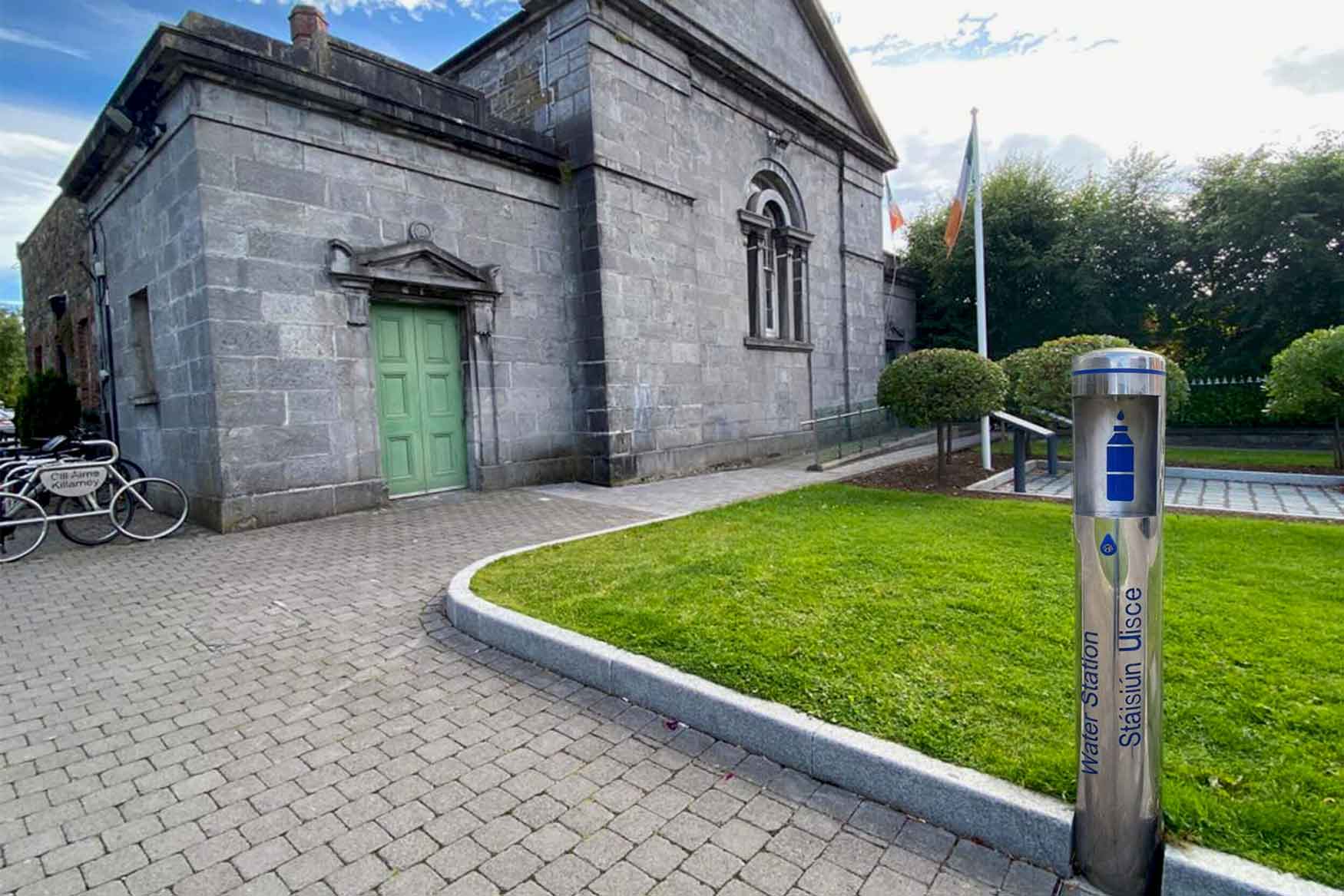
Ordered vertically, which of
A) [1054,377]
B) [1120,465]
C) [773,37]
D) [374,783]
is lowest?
[374,783]

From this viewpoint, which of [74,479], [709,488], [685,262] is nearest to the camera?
[74,479]

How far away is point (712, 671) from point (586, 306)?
772cm

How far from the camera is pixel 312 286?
767cm

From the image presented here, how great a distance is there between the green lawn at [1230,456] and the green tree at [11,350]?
149ft

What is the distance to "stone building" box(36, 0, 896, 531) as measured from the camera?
23.7 feet

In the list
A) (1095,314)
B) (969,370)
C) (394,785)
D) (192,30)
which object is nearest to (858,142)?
(1095,314)

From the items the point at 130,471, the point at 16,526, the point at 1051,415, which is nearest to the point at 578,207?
the point at 130,471

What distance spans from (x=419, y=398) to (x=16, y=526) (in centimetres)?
422

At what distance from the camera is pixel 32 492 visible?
276 inches

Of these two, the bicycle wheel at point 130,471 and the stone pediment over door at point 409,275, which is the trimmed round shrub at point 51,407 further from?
the stone pediment over door at point 409,275

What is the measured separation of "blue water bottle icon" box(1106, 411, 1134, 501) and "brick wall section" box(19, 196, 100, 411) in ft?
43.6

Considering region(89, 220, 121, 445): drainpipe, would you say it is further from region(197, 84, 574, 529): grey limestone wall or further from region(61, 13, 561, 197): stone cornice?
region(197, 84, 574, 529): grey limestone wall

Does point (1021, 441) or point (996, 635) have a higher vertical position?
point (1021, 441)

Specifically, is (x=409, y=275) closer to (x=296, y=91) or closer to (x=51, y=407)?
(x=296, y=91)
